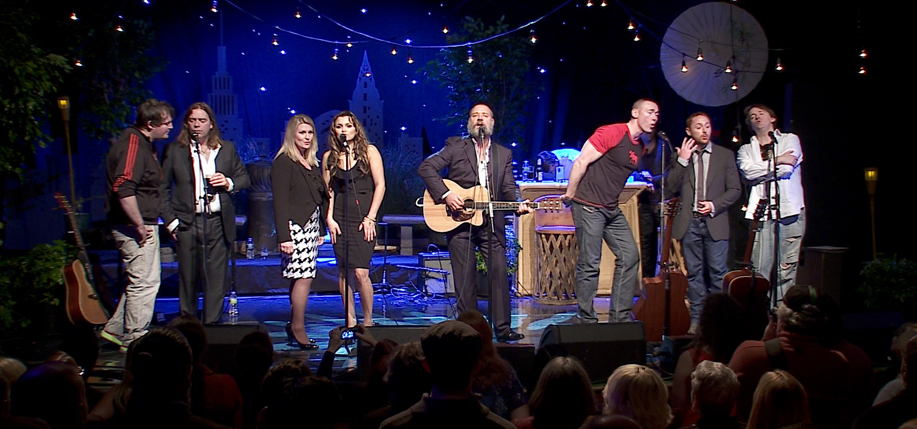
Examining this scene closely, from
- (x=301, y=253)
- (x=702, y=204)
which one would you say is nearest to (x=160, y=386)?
(x=301, y=253)

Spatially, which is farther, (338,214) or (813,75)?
(813,75)

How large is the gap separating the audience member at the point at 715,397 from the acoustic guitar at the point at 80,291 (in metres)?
5.08

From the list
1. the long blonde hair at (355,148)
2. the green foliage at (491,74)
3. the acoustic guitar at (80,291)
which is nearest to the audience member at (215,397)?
the long blonde hair at (355,148)

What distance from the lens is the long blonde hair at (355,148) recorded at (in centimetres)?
608

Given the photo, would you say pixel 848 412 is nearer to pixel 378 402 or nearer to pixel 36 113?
pixel 378 402

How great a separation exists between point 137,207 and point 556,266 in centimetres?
444

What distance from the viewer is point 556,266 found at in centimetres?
842

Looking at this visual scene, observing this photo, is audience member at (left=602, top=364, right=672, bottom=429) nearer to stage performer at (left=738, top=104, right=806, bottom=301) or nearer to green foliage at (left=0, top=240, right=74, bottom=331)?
stage performer at (left=738, top=104, right=806, bottom=301)

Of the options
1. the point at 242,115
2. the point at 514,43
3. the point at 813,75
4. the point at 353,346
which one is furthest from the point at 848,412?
the point at 242,115

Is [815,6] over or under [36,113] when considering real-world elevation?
over

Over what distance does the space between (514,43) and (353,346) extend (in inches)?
260

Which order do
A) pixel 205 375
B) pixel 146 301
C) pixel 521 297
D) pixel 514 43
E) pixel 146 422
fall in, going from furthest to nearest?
pixel 514 43 < pixel 521 297 < pixel 146 301 < pixel 205 375 < pixel 146 422

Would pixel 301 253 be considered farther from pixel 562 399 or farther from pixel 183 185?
pixel 562 399

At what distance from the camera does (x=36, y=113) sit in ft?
24.0
